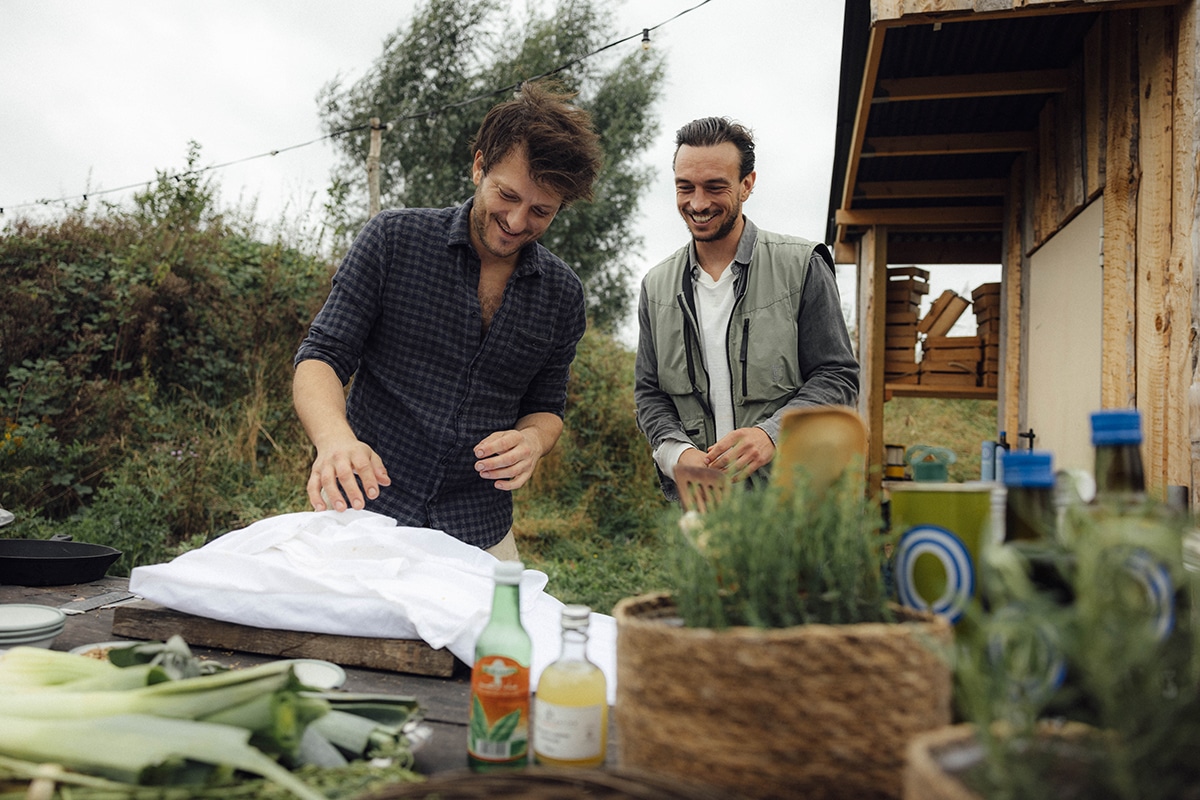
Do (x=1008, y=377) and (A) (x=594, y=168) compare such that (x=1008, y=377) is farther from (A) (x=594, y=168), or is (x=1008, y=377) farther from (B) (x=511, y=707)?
(B) (x=511, y=707)

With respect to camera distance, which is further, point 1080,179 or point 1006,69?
point 1006,69

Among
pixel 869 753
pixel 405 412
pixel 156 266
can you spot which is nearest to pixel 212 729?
pixel 869 753

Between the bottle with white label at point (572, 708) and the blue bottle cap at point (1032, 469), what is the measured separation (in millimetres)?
508

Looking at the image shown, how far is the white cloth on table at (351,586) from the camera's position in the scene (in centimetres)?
166

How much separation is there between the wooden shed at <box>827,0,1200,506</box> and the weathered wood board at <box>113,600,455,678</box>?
131 centimetres

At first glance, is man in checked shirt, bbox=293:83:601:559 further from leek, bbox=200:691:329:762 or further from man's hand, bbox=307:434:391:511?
leek, bbox=200:691:329:762

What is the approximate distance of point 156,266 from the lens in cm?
769

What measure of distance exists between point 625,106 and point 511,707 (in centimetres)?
1549

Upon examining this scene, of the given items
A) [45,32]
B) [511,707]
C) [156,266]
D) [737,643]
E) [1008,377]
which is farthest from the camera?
[45,32]

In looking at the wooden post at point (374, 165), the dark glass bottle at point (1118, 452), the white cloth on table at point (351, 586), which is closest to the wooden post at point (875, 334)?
the white cloth on table at point (351, 586)

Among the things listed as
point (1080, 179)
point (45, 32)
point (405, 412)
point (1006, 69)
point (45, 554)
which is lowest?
point (45, 554)

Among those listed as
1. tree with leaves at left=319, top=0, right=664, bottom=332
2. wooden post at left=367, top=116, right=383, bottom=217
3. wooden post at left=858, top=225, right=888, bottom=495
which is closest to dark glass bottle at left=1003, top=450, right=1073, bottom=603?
wooden post at left=858, top=225, right=888, bottom=495

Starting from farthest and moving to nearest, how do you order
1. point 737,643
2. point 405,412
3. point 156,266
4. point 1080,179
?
1. point 156,266
2. point 1080,179
3. point 405,412
4. point 737,643

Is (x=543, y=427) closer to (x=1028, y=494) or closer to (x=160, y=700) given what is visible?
(x=160, y=700)
